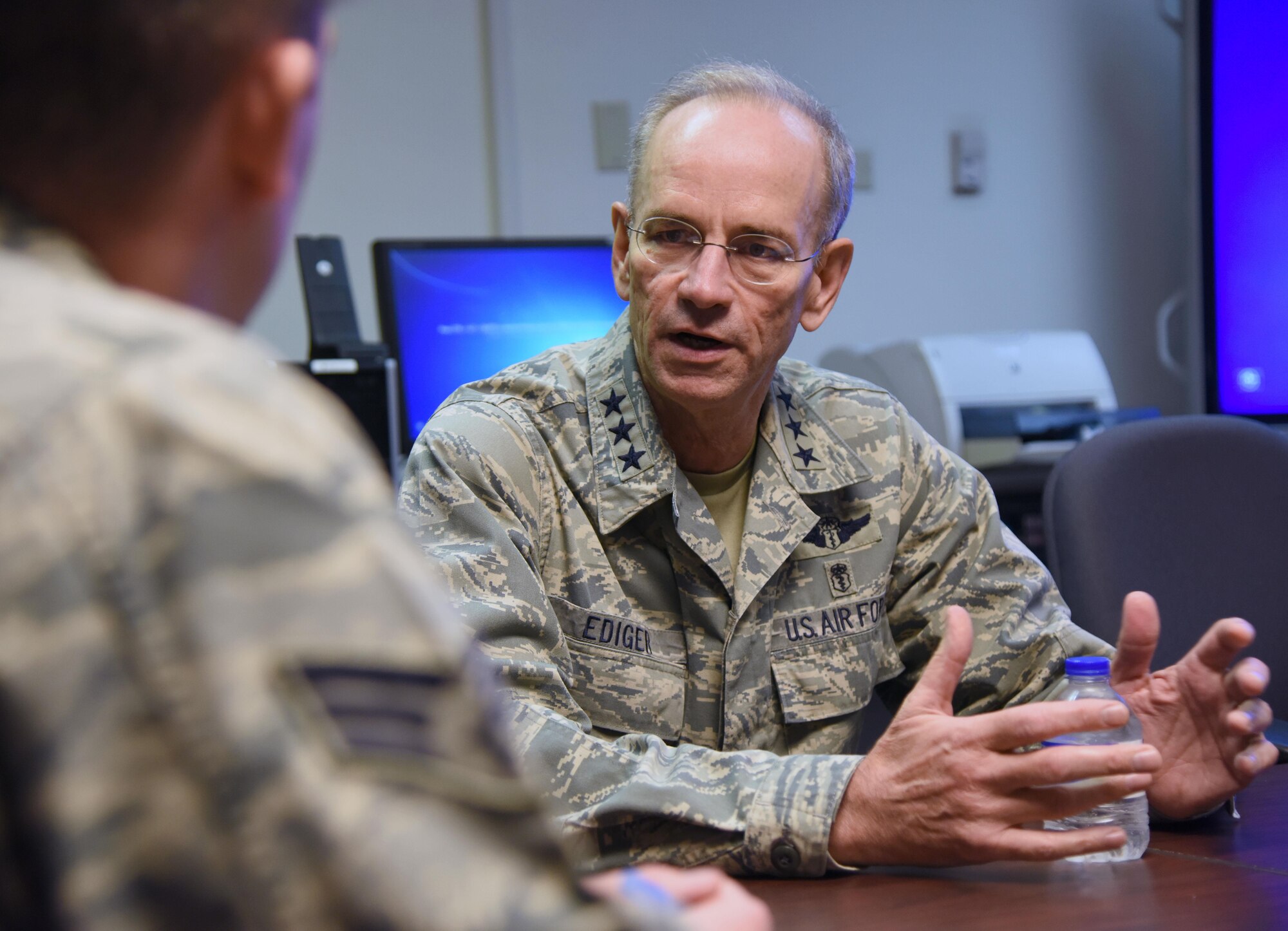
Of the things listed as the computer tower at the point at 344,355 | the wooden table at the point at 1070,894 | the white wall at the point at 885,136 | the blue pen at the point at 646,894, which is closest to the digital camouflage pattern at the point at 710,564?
the wooden table at the point at 1070,894

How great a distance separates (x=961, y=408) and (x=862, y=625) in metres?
1.66

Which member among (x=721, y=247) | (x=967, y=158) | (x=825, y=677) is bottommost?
(x=825, y=677)

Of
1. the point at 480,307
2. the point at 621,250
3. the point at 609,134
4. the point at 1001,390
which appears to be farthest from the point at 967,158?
the point at 621,250

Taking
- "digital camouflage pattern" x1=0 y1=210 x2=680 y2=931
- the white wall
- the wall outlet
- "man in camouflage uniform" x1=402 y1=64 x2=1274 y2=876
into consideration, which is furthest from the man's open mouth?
the wall outlet

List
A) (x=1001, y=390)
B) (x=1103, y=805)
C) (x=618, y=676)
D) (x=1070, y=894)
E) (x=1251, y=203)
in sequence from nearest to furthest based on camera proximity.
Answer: (x=1070, y=894), (x=1103, y=805), (x=618, y=676), (x=1001, y=390), (x=1251, y=203)

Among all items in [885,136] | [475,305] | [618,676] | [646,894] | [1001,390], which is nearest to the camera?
[646,894]

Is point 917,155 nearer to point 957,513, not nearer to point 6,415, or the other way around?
point 957,513

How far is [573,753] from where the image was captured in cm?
105

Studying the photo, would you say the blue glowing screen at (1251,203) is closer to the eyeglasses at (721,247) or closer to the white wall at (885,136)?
the white wall at (885,136)

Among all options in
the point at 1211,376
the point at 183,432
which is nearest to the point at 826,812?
the point at 183,432

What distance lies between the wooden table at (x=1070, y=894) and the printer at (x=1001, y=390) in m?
1.97

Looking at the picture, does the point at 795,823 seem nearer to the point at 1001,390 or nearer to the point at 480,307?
the point at 480,307

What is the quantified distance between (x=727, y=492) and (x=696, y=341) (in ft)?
0.69

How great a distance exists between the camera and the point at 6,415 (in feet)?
1.11
